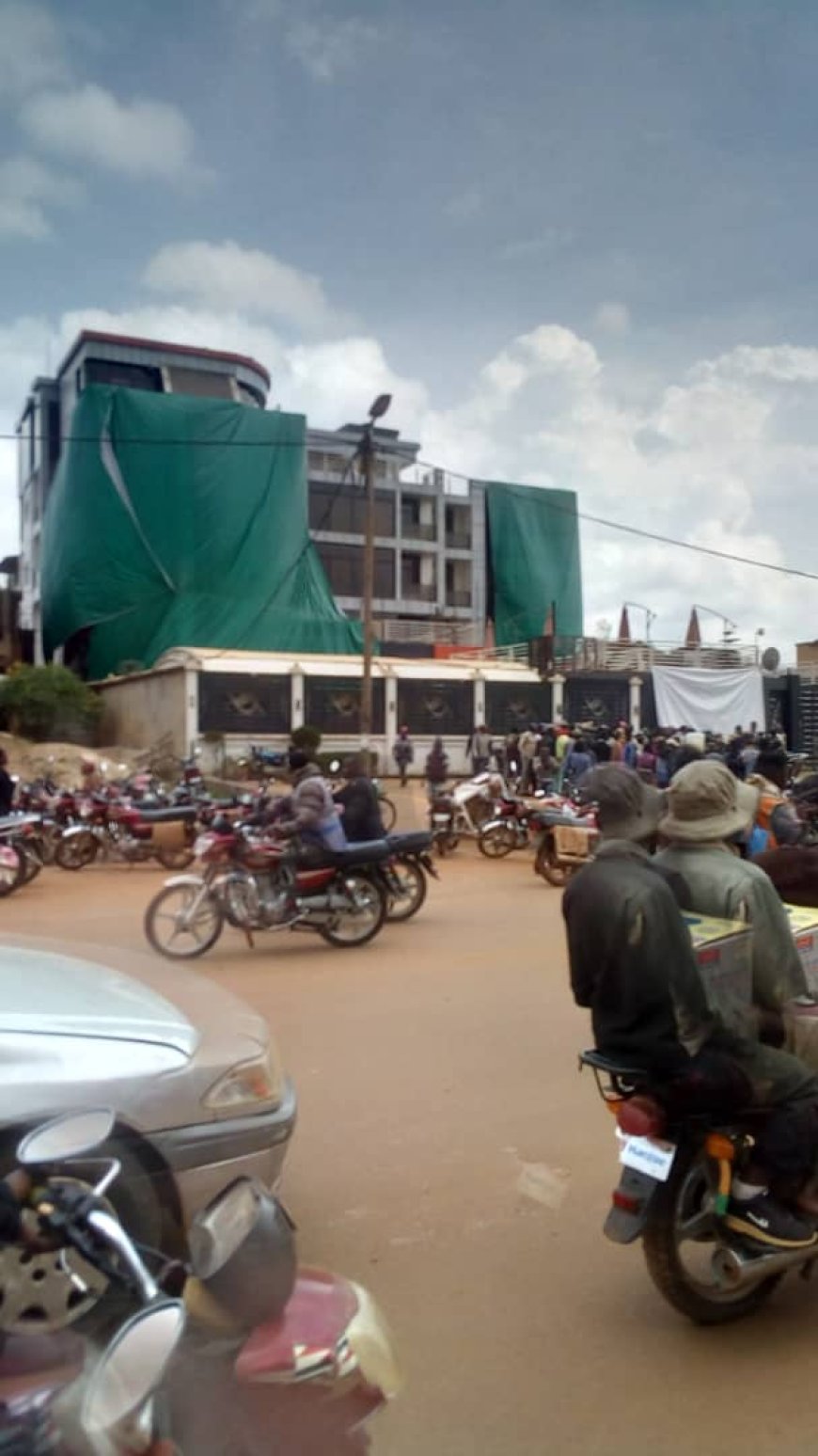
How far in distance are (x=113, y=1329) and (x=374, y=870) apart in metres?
7.84

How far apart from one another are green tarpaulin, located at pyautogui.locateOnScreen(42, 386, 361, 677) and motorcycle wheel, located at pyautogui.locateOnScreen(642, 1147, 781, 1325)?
130 feet

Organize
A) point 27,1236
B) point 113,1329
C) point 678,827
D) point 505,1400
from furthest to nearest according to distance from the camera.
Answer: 1. point 678,827
2. point 505,1400
3. point 27,1236
4. point 113,1329

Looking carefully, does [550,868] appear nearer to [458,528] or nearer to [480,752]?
[480,752]

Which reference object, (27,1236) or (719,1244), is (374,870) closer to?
(719,1244)

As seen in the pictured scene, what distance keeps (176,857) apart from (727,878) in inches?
469

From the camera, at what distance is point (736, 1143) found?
3.32 m

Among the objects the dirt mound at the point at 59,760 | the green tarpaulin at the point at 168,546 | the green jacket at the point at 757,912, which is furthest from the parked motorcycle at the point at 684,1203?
the green tarpaulin at the point at 168,546

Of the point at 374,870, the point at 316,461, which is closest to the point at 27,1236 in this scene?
the point at 374,870

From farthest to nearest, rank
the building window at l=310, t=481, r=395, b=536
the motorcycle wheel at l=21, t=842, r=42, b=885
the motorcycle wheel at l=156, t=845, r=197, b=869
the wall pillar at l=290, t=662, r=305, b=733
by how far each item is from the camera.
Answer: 1. the building window at l=310, t=481, r=395, b=536
2. the wall pillar at l=290, t=662, r=305, b=733
3. the motorcycle wheel at l=156, t=845, r=197, b=869
4. the motorcycle wheel at l=21, t=842, r=42, b=885

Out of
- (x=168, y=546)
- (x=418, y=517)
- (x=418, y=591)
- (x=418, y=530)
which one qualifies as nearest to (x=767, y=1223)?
(x=168, y=546)

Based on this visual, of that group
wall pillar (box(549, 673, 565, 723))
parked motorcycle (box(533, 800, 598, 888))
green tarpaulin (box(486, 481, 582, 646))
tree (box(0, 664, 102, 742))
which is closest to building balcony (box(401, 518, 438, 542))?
green tarpaulin (box(486, 481, 582, 646))

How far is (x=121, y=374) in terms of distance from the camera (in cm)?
5572

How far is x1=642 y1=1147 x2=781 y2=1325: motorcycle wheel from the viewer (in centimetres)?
322

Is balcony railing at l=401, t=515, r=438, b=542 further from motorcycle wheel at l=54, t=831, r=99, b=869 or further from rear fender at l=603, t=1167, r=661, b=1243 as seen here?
rear fender at l=603, t=1167, r=661, b=1243
